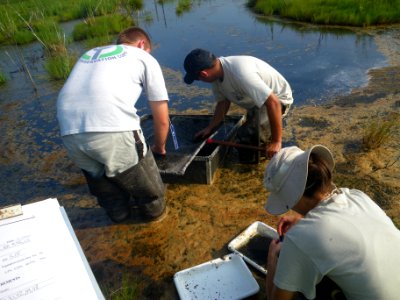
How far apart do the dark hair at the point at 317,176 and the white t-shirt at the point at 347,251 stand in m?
0.08

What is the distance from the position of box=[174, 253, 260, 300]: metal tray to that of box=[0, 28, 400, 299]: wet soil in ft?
0.37

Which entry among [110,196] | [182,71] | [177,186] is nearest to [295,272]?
[110,196]

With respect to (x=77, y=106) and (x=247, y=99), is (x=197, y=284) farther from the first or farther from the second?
(x=247, y=99)

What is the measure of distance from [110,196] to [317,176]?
193 centimetres

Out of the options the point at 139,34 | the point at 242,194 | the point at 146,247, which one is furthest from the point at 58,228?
the point at 242,194

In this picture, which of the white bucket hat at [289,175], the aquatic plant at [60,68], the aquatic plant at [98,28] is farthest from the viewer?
the aquatic plant at [98,28]

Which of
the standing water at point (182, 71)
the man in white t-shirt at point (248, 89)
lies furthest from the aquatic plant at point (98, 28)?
the man in white t-shirt at point (248, 89)

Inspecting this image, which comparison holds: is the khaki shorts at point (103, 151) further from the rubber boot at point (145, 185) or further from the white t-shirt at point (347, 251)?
the white t-shirt at point (347, 251)

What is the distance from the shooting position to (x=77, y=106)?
2.38 m

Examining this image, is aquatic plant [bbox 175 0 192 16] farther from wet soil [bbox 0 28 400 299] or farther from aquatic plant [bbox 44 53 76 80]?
wet soil [bbox 0 28 400 299]

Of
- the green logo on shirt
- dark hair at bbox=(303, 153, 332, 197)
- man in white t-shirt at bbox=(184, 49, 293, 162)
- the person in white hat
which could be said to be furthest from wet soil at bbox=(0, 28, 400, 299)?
the green logo on shirt

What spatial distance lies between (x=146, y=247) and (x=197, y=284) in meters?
0.67

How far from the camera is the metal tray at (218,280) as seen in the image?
2388mm

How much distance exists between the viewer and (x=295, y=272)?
5.02 ft
